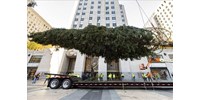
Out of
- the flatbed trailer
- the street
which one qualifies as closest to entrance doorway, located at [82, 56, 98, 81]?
the flatbed trailer

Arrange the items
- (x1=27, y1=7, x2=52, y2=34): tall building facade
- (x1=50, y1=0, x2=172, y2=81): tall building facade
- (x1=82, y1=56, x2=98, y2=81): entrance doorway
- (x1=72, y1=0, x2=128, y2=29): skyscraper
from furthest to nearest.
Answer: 1. (x1=72, y1=0, x2=128, y2=29): skyscraper
2. (x1=82, y1=56, x2=98, y2=81): entrance doorway
3. (x1=50, y1=0, x2=172, y2=81): tall building facade
4. (x1=27, y1=7, x2=52, y2=34): tall building facade

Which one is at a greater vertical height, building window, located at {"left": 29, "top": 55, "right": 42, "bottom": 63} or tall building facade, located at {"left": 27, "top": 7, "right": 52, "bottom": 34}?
tall building facade, located at {"left": 27, "top": 7, "right": 52, "bottom": 34}

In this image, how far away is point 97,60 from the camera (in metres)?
22.3

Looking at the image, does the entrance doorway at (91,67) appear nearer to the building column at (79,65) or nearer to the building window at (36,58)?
the building column at (79,65)

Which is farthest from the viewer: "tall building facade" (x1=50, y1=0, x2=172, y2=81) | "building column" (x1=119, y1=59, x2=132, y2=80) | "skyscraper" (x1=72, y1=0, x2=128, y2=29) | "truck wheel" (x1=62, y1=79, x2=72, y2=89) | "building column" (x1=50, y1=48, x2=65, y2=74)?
"skyscraper" (x1=72, y1=0, x2=128, y2=29)

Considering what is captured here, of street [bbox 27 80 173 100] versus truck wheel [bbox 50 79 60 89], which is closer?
street [bbox 27 80 173 100]

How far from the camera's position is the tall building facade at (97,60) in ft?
67.6

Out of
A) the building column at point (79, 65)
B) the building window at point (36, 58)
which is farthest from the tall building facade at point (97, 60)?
the building window at point (36, 58)

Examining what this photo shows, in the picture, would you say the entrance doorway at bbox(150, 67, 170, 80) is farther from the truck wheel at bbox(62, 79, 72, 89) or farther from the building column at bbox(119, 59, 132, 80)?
the truck wheel at bbox(62, 79, 72, 89)

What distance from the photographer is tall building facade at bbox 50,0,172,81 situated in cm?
2061

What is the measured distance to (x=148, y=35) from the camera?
10289 millimetres

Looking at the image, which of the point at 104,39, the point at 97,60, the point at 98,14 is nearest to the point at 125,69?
the point at 97,60

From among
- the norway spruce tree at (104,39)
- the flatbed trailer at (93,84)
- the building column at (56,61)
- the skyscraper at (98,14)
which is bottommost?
the flatbed trailer at (93,84)
